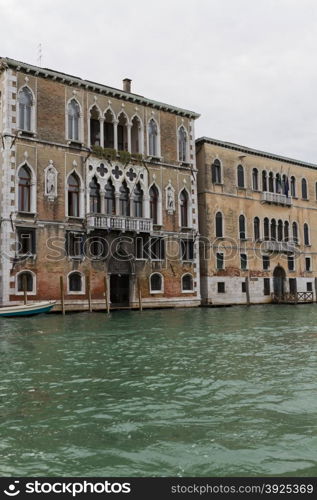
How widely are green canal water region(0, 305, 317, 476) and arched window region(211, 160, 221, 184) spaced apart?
722 inches

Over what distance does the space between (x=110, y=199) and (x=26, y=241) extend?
15.0 ft

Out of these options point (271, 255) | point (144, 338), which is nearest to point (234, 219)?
point (271, 255)

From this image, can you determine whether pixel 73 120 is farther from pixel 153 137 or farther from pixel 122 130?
pixel 153 137

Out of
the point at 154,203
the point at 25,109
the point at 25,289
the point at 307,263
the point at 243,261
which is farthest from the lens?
the point at 307,263

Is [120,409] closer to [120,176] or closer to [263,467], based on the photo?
[263,467]

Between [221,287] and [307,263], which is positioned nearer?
[221,287]

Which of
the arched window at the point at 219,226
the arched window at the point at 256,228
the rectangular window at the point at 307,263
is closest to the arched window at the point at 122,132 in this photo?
the arched window at the point at 219,226

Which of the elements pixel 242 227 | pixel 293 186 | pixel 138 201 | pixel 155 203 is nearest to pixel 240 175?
pixel 242 227

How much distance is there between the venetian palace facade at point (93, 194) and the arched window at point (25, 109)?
0.14 feet

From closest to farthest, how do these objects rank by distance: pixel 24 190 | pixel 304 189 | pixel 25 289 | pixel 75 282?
pixel 25 289 → pixel 24 190 → pixel 75 282 → pixel 304 189

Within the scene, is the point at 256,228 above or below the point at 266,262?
above

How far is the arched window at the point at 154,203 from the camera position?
2470cm

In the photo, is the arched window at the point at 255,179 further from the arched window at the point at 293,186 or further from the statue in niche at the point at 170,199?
the statue in niche at the point at 170,199

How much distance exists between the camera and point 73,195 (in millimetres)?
22141
